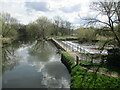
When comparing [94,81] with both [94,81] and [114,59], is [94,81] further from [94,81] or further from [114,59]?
[114,59]

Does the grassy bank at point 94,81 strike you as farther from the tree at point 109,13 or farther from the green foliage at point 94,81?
the tree at point 109,13

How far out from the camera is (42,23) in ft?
156

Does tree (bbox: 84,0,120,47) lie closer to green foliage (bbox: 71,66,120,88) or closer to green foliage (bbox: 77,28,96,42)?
green foliage (bbox: 77,28,96,42)

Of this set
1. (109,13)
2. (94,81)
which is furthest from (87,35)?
(94,81)

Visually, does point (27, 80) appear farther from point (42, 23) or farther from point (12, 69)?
point (42, 23)

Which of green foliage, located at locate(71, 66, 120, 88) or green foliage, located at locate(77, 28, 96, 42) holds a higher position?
green foliage, located at locate(77, 28, 96, 42)

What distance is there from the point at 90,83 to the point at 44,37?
148ft

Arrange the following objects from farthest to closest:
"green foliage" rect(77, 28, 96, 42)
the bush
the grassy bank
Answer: "green foliage" rect(77, 28, 96, 42) < the bush < the grassy bank

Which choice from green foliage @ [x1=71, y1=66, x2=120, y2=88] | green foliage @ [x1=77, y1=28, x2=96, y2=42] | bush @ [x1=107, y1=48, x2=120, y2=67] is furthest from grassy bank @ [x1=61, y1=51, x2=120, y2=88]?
green foliage @ [x1=77, y1=28, x2=96, y2=42]

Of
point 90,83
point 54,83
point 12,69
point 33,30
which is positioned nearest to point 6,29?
point 33,30

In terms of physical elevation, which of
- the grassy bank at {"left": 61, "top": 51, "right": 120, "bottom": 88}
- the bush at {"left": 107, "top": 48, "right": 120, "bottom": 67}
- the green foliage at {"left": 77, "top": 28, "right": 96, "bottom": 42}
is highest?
the green foliage at {"left": 77, "top": 28, "right": 96, "bottom": 42}

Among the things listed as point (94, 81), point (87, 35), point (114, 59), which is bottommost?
point (94, 81)

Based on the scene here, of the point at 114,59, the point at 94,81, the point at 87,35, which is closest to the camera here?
the point at 94,81

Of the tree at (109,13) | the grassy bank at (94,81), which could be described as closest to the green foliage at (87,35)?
the tree at (109,13)
